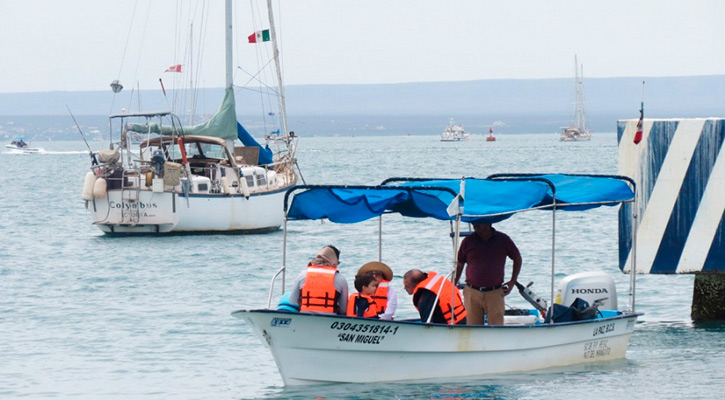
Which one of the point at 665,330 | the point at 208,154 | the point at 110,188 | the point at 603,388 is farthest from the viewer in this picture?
the point at 208,154

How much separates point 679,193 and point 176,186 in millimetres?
19119

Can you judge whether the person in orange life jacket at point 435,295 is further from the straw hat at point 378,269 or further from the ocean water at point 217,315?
the ocean water at point 217,315

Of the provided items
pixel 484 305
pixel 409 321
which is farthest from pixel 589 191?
pixel 409 321

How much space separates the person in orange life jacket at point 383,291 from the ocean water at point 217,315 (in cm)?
89

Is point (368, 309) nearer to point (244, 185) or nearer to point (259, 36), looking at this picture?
point (244, 185)

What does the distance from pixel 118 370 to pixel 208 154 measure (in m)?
23.1

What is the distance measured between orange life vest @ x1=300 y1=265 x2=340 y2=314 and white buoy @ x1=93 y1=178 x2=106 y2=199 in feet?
68.0

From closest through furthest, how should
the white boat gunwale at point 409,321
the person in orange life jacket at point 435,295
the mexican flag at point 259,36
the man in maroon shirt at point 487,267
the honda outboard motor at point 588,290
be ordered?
the white boat gunwale at point 409,321 → the person in orange life jacket at point 435,295 → the man in maroon shirt at point 487,267 → the honda outboard motor at point 588,290 → the mexican flag at point 259,36

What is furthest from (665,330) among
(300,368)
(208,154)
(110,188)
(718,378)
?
(208,154)

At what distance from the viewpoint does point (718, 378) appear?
1623 cm

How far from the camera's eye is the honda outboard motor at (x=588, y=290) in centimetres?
1670

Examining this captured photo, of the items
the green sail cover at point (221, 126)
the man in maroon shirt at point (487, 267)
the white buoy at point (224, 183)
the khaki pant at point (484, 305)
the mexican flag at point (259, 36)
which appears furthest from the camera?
the mexican flag at point (259, 36)

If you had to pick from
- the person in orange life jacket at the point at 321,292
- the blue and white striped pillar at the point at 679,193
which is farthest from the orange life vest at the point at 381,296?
the blue and white striped pillar at the point at 679,193

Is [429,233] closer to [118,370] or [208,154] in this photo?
[208,154]
